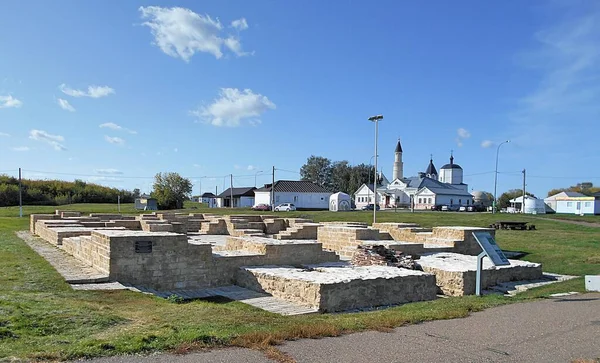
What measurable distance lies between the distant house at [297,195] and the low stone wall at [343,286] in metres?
53.3

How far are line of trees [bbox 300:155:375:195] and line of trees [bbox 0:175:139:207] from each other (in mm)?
38476

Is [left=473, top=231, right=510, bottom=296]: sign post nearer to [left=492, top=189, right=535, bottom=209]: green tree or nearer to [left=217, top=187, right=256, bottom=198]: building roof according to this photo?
[left=217, top=187, right=256, bottom=198]: building roof

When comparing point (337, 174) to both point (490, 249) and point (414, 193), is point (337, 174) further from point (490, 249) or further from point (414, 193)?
point (490, 249)

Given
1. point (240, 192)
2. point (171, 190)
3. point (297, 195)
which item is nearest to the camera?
point (171, 190)

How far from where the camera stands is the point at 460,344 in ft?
18.3

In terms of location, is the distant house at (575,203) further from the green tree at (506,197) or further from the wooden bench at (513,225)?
the wooden bench at (513,225)

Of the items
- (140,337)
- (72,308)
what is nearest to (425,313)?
(140,337)

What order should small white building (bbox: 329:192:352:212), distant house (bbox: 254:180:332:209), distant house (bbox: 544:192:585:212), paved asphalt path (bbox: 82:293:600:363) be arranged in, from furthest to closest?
distant house (bbox: 254:180:332:209), distant house (bbox: 544:192:585:212), small white building (bbox: 329:192:352:212), paved asphalt path (bbox: 82:293:600:363)

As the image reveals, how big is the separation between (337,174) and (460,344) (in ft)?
311

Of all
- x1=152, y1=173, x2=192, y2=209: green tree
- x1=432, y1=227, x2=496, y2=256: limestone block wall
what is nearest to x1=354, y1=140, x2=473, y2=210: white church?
x1=152, y1=173, x2=192, y2=209: green tree

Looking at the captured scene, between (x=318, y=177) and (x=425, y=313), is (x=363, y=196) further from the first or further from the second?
(x=425, y=313)

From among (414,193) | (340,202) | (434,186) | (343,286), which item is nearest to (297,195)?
(340,202)

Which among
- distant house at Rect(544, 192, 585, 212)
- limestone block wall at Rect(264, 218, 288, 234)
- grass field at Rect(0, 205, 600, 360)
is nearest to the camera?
grass field at Rect(0, 205, 600, 360)

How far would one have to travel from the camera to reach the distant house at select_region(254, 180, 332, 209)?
65.1 m
